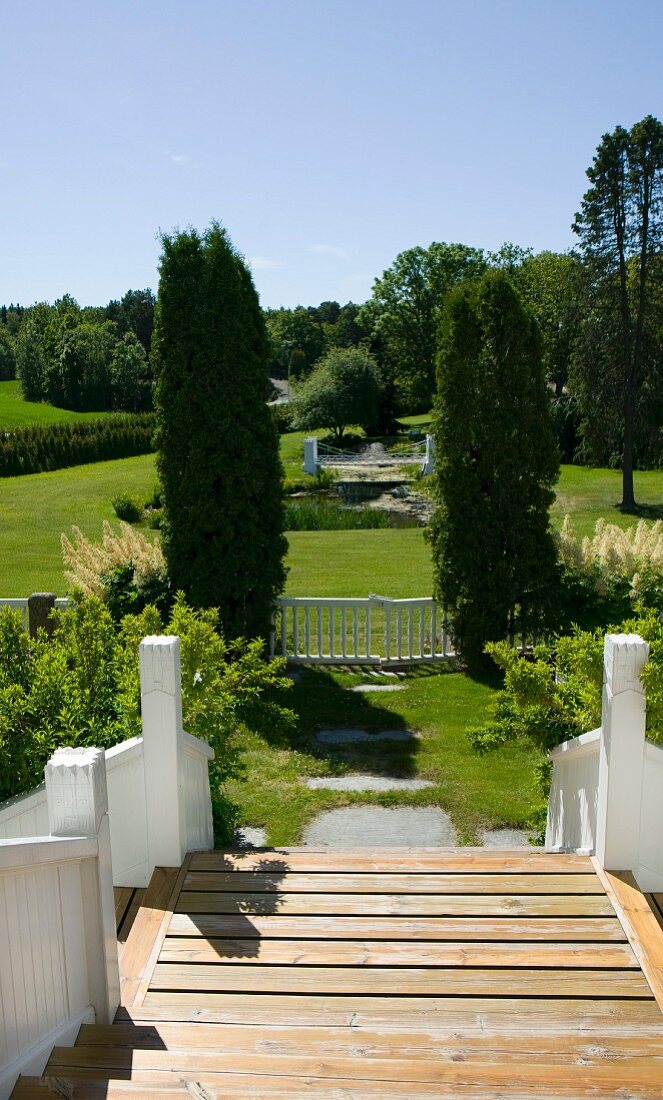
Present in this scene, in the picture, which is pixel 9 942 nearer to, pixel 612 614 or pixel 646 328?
pixel 612 614

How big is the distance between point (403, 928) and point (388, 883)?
0.42 metres

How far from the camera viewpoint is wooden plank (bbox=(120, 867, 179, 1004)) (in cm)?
331

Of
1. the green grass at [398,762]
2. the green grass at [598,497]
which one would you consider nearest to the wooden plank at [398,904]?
the green grass at [398,762]

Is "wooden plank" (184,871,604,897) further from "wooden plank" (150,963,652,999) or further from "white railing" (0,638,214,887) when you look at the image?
"wooden plank" (150,963,652,999)

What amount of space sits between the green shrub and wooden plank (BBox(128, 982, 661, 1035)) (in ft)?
57.3

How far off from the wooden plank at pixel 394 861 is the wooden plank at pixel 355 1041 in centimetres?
127

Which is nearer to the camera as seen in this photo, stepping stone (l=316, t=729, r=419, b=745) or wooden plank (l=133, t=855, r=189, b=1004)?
wooden plank (l=133, t=855, r=189, b=1004)

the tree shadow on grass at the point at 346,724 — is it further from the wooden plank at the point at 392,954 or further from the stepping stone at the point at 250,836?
the wooden plank at the point at 392,954

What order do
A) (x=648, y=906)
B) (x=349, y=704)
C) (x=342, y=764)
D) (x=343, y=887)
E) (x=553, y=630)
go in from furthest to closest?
(x=553, y=630), (x=349, y=704), (x=342, y=764), (x=343, y=887), (x=648, y=906)

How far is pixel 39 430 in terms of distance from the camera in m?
29.7

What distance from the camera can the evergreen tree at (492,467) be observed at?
916 cm

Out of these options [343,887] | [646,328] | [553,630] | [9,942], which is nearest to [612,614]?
[553,630]

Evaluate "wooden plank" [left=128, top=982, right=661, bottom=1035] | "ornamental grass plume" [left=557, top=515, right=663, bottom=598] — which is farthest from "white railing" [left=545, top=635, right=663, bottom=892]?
"ornamental grass plume" [left=557, top=515, right=663, bottom=598]

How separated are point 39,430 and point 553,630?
24276 millimetres
